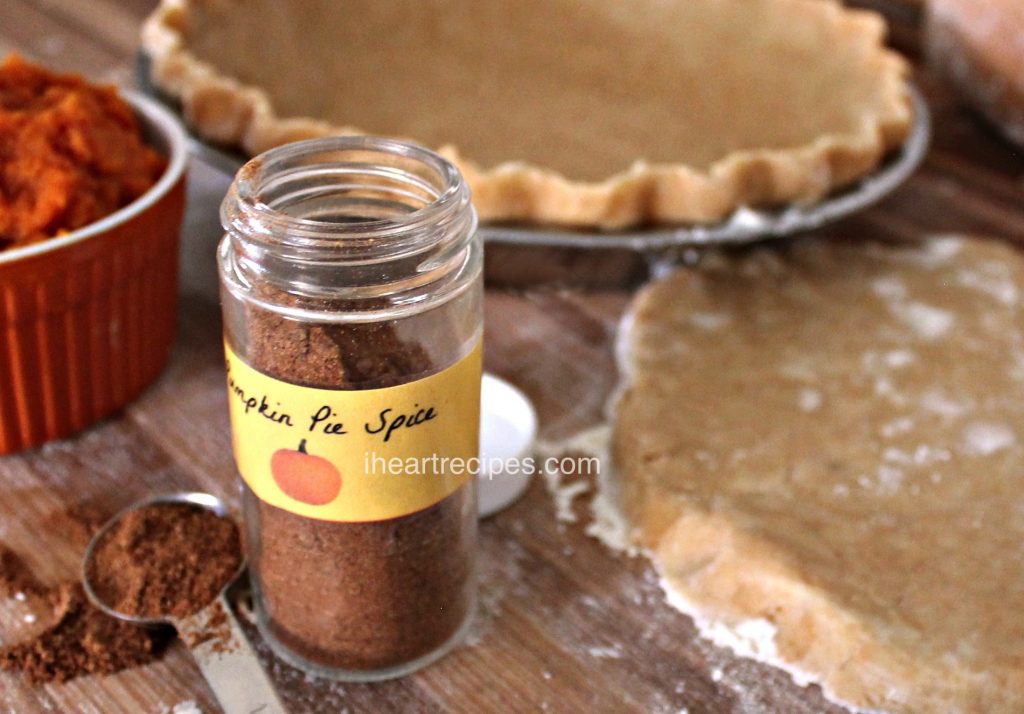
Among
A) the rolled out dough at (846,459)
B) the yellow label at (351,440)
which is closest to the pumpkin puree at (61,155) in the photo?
the yellow label at (351,440)

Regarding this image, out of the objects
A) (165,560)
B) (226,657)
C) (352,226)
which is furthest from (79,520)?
(352,226)

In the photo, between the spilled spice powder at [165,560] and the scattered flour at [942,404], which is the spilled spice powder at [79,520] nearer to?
the spilled spice powder at [165,560]

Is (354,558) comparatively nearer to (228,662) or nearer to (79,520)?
(228,662)

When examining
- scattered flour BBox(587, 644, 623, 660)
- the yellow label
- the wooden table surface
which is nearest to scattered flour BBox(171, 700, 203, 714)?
the wooden table surface

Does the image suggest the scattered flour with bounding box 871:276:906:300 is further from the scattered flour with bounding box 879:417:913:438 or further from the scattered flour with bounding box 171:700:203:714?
the scattered flour with bounding box 171:700:203:714

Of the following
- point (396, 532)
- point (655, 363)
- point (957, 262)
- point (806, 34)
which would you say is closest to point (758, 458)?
point (655, 363)
